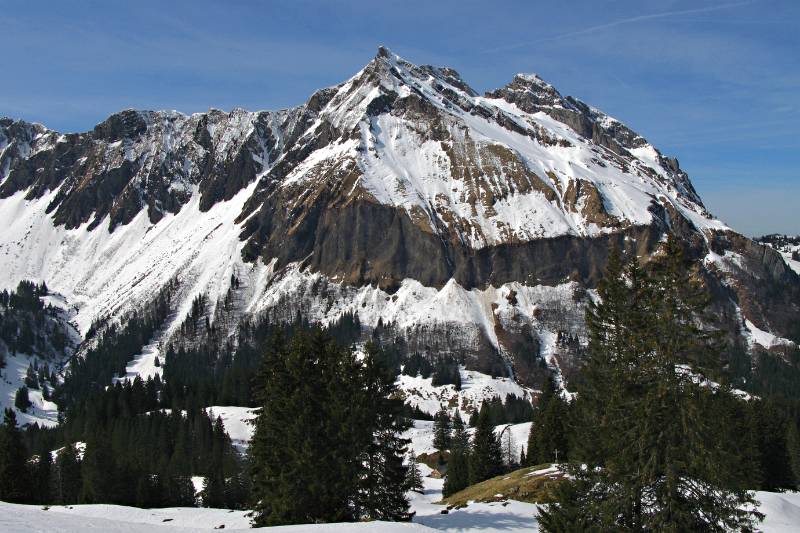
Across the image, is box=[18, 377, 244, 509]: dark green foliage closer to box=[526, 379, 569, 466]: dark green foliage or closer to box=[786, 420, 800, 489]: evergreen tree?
box=[526, 379, 569, 466]: dark green foliage

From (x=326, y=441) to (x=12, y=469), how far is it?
38290 mm

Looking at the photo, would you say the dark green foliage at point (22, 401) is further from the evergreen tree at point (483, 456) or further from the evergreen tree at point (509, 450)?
the evergreen tree at point (483, 456)

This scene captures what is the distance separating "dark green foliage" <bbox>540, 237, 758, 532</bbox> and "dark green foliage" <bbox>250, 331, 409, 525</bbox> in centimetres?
1518

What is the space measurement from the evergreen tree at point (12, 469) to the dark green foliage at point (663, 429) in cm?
5367

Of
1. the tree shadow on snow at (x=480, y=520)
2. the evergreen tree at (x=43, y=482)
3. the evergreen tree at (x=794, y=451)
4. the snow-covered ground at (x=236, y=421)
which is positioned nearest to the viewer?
the tree shadow on snow at (x=480, y=520)

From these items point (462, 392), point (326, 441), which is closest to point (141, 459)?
point (326, 441)

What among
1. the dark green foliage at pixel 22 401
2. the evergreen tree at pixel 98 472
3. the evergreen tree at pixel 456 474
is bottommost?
the evergreen tree at pixel 456 474

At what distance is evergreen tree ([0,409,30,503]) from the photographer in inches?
2351

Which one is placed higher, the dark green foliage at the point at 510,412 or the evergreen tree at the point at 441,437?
the dark green foliage at the point at 510,412

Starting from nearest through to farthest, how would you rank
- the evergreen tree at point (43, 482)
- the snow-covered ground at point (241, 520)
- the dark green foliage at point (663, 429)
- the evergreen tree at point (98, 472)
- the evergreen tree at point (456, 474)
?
the dark green foliage at point (663, 429), the snow-covered ground at point (241, 520), the evergreen tree at point (98, 472), the evergreen tree at point (43, 482), the evergreen tree at point (456, 474)

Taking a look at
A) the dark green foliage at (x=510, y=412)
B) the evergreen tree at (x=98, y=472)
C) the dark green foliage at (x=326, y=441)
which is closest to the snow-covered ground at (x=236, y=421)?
the evergreen tree at (x=98, y=472)

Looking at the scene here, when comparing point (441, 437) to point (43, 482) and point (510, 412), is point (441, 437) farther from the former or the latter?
point (43, 482)

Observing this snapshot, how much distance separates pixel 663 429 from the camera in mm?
25062

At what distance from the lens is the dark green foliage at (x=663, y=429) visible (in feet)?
80.1
